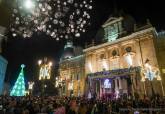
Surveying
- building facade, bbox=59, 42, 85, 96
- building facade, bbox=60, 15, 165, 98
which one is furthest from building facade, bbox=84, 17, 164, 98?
building facade, bbox=59, 42, 85, 96

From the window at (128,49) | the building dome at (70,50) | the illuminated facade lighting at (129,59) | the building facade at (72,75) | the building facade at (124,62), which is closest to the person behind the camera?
the building facade at (124,62)

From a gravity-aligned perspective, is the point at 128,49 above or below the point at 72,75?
above

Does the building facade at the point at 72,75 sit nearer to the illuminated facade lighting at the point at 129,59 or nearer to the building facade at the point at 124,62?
the building facade at the point at 124,62

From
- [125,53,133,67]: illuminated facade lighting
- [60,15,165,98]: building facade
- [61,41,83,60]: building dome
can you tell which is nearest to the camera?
[60,15,165,98]: building facade

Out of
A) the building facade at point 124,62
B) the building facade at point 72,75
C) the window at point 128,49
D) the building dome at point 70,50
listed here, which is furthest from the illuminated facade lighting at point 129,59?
the building dome at point 70,50

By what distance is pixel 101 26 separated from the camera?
35.7 m

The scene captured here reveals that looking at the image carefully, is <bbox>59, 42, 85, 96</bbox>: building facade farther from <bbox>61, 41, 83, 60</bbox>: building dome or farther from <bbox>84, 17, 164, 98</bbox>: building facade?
<bbox>84, 17, 164, 98</bbox>: building facade

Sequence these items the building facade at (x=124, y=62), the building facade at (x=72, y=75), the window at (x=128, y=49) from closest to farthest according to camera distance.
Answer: the building facade at (x=124, y=62) < the window at (x=128, y=49) < the building facade at (x=72, y=75)

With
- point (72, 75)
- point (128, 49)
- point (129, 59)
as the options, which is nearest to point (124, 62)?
point (129, 59)

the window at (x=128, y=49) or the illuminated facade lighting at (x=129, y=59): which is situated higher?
the window at (x=128, y=49)

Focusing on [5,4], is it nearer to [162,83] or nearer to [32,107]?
[32,107]

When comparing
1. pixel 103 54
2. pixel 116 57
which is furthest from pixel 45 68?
pixel 116 57

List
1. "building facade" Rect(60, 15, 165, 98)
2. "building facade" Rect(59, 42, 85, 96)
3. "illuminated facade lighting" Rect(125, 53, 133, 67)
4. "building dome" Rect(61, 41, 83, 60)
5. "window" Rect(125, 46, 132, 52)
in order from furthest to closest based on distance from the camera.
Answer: "building dome" Rect(61, 41, 83, 60) → "building facade" Rect(59, 42, 85, 96) → "window" Rect(125, 46, 132, 52) → "illuminated facade lighting" Rect(125, 53, 133, 67) → "building facade" Rect(60, 15, 165, 98)

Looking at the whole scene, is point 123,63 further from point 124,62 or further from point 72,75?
point 72,75
